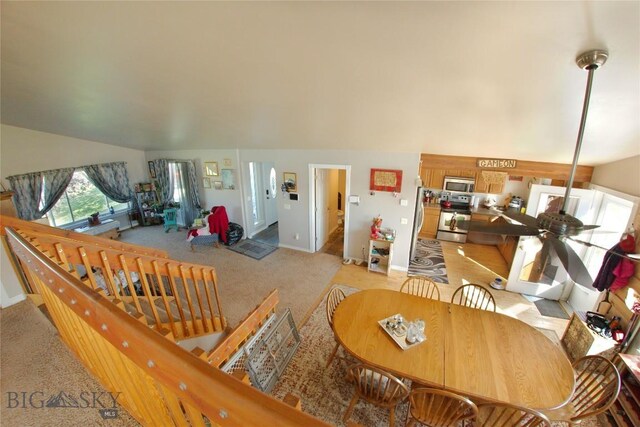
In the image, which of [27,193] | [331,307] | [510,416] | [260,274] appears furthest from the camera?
[27,193]

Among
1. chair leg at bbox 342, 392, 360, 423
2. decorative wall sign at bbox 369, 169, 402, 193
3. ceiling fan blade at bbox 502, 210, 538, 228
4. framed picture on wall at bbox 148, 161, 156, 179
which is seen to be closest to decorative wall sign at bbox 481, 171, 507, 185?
decorative wall sign at bbox 369, 169, 402, 193

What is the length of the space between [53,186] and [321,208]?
18.7ft

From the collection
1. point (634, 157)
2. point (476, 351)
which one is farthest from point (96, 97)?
point (634, 157)

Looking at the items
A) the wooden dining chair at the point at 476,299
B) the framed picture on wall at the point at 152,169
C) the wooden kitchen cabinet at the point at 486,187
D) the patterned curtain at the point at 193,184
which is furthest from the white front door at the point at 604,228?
the framed picture on wall at the point at 152,169

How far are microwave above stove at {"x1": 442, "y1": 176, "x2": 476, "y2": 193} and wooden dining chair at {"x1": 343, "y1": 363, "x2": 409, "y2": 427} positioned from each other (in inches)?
195

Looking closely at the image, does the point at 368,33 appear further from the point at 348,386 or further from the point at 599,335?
the point at 599,335

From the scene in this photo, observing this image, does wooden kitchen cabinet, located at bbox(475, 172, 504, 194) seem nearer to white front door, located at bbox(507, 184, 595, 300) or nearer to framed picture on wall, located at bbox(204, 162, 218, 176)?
white front door, located at bbox(507, 184, 595, 300)

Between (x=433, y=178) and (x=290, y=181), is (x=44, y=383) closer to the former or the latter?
(x=290, y=181)

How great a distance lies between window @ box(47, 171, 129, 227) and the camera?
5.59 meters

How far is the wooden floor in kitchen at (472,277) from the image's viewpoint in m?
3.63

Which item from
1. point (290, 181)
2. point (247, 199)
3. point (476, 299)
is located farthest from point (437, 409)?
point (247, 199)

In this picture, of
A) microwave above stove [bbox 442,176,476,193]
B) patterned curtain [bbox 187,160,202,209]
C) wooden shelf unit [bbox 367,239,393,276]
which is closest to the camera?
wooden shelf unit [bbox 367,239,393,276]

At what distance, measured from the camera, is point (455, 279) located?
4562 millimetres

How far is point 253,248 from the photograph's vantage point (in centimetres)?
564
